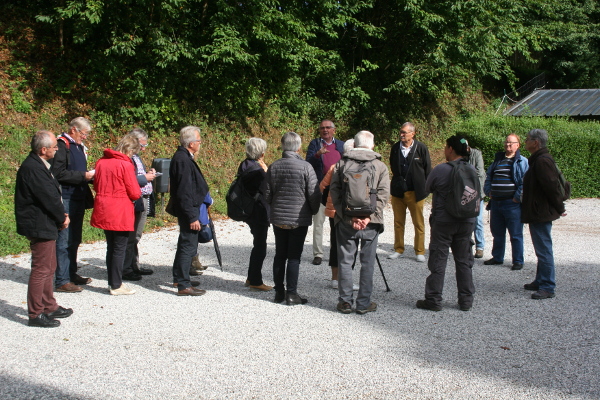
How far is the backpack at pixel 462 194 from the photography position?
571cm

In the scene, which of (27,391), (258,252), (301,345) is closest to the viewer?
(27,391)

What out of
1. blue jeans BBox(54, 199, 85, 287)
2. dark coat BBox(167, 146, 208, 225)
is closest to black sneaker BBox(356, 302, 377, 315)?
dark coat BBox(167, 146, 208, 225)

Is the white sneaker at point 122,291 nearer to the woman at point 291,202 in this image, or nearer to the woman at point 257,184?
the woman at point 257,184

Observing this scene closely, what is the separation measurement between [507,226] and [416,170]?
1.58 meters

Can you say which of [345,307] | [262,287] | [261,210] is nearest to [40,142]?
[261,210]

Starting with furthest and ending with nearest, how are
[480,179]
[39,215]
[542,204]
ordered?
[480,179], [542,204], [39,215]

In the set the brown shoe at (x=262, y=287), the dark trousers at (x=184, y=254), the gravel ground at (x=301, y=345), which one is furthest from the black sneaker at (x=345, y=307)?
the dark trousers at (x=184, y=254)

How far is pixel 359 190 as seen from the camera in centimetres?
550

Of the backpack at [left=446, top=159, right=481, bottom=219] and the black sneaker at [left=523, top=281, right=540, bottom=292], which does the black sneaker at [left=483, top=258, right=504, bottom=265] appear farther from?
the backpack at [left=446, top=159, right=481, bottom=219]

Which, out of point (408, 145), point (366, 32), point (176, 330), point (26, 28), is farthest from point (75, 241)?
point (366, 32)

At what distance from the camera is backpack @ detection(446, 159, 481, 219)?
571cm

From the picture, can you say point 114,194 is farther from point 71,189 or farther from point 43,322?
point 43,322

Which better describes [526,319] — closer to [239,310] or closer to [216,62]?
[239,310]

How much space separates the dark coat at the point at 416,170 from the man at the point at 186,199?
127 inches
